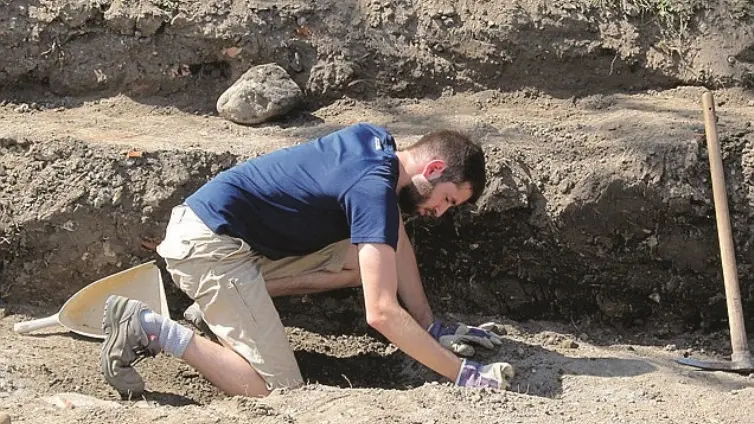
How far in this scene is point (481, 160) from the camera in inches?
151

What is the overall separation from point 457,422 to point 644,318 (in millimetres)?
1671

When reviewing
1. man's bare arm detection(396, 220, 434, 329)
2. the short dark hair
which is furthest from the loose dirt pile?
the short dark hair

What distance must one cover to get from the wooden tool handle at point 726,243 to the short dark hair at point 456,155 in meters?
1.18

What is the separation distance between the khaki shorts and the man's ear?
2.51 feet

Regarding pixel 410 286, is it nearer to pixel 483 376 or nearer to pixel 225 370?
pixel 483 376

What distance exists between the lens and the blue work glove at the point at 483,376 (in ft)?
12.3

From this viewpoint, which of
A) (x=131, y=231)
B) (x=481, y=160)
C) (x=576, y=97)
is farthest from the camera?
(x=576, y=97)

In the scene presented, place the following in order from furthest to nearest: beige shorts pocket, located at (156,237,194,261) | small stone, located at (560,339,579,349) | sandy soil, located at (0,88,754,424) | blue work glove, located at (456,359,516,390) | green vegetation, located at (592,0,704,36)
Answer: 1. green vegetation, located at (592,0,704,36)
2. small stone, located at (560,339,579,349)
3. beige shorts pocket, located at (156,237,194,261)
4. blue work glove, located at (456,359,516,390)
5. sandy soil, located at (0,88,754,424)

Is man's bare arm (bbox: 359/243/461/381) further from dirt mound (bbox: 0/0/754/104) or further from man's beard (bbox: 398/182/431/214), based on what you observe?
dirt mound (bbox: 0/0/754/104)

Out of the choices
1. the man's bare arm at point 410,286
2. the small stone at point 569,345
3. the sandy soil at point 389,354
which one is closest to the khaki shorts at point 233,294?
the sandy soil at point 389,354

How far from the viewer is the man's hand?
4.14 metres

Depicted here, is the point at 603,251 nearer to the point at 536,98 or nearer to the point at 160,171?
the point at 536,98

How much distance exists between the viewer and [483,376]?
12.4 feet

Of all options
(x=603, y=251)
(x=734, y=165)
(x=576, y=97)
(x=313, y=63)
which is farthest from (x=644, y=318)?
(x=313, y=63)
